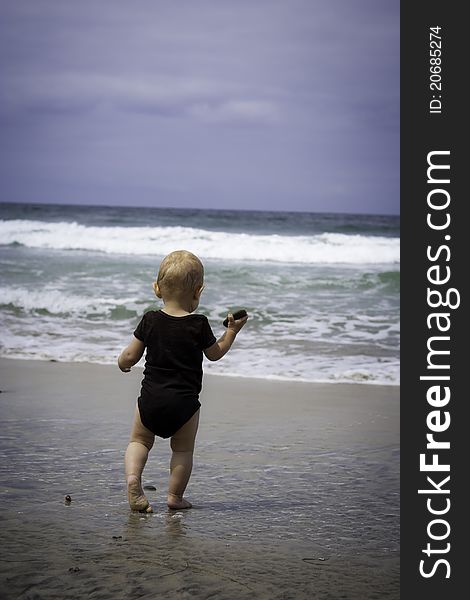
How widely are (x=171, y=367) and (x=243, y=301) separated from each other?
323 inches

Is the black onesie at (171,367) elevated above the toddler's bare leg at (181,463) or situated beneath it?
elevated above

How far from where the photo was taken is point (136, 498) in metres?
3.08

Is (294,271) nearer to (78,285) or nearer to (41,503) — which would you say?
(78,285)

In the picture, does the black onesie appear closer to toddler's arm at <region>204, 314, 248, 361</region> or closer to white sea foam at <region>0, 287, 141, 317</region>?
toddler's arm at <region>204, 314, 248, 361</region>

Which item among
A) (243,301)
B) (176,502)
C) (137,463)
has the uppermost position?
(243,301)

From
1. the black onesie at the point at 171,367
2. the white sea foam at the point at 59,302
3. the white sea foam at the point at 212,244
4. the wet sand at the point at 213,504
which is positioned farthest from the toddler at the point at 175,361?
the white sea foam at the point at 212,244

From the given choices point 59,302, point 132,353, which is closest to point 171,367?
point 132,353

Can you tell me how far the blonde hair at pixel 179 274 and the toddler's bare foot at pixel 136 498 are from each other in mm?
748

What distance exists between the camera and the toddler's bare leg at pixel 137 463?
3084mm

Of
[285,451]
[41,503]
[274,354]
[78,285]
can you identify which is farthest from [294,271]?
[41,503]

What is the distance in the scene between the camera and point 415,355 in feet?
11.9

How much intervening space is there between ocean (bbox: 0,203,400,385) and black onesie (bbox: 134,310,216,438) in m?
3.37

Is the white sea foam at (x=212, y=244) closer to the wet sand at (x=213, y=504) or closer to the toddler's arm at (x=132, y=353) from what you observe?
the wet sand at (x=213, y=504)

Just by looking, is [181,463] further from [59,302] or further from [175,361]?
[59,302]
